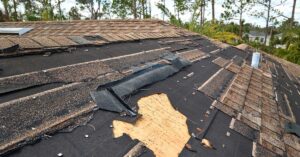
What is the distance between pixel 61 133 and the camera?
177 centimetres

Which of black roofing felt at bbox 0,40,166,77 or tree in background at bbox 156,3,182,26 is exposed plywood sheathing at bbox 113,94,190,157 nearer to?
black roofing felt at bbox 0,40,166,77

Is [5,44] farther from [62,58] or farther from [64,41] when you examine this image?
[64,41]

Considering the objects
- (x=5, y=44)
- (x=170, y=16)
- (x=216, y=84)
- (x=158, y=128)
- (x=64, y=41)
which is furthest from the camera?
(x=170, y=16)

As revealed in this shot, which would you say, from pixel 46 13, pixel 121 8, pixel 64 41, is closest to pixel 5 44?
pixel 64 41

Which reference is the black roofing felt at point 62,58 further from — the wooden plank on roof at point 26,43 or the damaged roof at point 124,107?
the wooden plank on roof at point 26,43

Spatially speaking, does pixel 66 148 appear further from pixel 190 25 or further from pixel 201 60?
pixel 190 25

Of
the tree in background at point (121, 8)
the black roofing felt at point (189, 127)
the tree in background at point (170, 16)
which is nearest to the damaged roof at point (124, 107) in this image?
the black roofing felt at point (189, 127)

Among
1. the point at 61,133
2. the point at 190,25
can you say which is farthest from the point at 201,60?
the point at 190,25

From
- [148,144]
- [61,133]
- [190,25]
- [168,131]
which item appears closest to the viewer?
[61,133]

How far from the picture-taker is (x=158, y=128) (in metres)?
2.27

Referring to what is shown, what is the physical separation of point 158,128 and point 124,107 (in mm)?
348

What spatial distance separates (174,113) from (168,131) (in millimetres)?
396

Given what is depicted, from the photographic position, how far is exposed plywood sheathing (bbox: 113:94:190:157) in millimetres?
1997

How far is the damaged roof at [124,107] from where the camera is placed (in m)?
1.78
